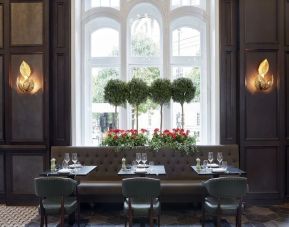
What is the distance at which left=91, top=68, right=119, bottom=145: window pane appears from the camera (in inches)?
291

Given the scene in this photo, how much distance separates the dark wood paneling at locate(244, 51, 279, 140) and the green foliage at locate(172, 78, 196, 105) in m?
1.04

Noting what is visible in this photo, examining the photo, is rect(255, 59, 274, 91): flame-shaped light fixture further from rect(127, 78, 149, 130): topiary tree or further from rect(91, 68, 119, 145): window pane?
rect(91, 68, 119, 145): window pane

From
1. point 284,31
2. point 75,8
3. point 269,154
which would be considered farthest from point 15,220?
point 284,31

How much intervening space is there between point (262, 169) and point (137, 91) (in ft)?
9.26

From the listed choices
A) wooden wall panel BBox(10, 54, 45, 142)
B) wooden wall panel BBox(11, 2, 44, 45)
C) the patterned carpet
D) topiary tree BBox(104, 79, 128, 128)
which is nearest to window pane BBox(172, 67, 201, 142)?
topiary tree BBox(104, 79, 128, 128)

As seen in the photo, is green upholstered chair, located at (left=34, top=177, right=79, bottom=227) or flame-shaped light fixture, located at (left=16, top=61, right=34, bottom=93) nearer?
green upholstered chair, located at (left=34, top=177, right=79, bottom=227)

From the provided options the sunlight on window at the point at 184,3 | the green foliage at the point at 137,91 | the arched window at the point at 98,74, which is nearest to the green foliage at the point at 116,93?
the green foliage at the point at 137,91

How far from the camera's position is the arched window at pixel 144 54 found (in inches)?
287

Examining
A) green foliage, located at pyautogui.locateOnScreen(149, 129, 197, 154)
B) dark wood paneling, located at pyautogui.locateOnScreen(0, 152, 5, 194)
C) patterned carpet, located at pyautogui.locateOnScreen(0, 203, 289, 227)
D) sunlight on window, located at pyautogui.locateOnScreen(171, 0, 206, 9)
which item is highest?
sunlight on window, located at pyautogui.locateOnScreen(171, 0, 206, 9)

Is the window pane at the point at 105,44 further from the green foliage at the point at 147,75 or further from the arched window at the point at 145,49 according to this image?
the green foliage at the point at 147,75

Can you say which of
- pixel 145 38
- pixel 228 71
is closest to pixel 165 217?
pixel 228 71

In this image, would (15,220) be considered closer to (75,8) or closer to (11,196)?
(11,196)

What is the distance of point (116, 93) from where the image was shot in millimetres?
6629

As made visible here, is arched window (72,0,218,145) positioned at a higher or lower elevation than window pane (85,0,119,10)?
lower
